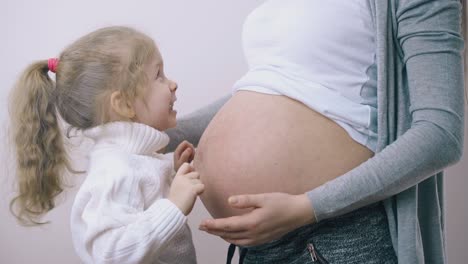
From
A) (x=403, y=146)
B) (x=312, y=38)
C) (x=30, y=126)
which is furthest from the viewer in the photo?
(x=30, y=126)

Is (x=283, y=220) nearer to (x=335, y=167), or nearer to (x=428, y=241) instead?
(x=335, y=167)

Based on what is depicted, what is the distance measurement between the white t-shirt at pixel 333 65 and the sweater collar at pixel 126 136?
0.85 feet

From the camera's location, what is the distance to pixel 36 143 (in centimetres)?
100

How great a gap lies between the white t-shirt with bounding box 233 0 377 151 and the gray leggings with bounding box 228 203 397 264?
0.44 feet

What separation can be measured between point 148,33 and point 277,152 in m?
0.73

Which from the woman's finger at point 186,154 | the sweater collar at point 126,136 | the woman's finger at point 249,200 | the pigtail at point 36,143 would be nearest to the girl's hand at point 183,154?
the woman's finger at point 186,154

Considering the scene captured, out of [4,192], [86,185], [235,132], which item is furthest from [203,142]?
[4,192]

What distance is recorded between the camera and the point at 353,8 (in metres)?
0.88

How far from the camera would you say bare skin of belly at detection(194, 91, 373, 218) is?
2.71ft

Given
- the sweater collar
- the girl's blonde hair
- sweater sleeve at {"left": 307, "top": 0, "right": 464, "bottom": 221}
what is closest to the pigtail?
the girl's blonde hair

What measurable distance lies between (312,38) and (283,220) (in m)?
0.34

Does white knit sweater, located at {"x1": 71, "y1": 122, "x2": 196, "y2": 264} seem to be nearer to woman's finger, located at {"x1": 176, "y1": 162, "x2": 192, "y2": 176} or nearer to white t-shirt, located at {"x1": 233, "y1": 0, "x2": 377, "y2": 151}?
woman's finger, located at {"x1": 176, "y1": 162, "x2": 192, "y2": 176}

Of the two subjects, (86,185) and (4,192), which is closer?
(86,185)

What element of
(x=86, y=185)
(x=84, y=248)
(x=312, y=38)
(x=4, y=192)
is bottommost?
(x=4, y=192)
